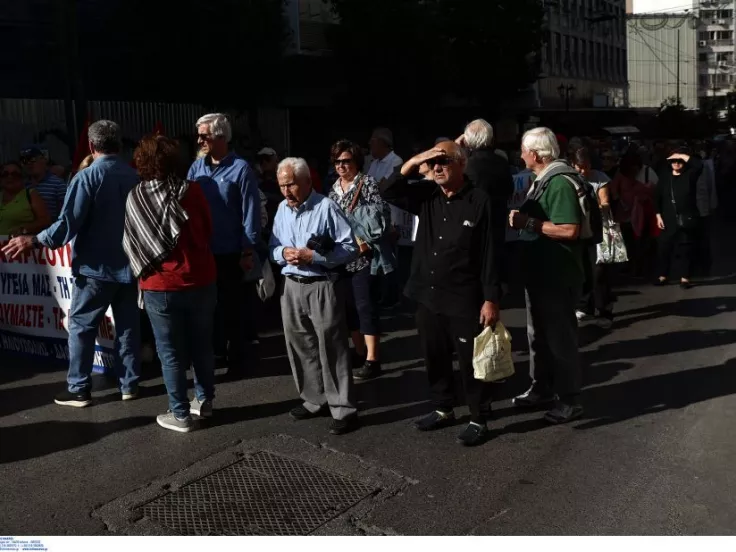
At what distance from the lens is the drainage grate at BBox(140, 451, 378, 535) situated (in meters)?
4.44

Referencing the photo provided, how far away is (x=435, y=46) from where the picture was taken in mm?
27344

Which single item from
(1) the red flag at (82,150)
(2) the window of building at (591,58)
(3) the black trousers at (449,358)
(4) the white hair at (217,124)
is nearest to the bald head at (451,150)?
(3) the black trousers at (449,358)

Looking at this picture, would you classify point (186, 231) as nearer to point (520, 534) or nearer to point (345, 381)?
point (345, 381)

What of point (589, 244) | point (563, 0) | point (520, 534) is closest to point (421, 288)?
point (589, 244)

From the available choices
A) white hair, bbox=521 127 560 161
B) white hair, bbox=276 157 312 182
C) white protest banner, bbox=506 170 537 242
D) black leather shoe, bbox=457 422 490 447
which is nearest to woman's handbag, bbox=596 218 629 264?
white protest banner, bbox=506 170 537 242

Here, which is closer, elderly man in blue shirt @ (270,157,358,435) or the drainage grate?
the drainage grate

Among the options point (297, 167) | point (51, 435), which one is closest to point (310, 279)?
point (297, 167)

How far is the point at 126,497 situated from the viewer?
4.76 metres

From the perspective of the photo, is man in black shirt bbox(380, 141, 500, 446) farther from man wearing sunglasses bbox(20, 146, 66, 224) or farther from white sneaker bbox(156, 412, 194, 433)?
man wearing sunglasses bbox(20, 146, 66, 224)

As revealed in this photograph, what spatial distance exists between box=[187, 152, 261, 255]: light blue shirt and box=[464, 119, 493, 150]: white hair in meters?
1.51

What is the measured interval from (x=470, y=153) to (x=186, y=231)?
2121 mm

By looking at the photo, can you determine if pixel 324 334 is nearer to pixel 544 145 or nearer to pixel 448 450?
pixel 448 450

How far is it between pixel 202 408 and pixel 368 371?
1.54 metres

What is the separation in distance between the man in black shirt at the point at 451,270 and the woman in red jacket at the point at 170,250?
3.96 feet
